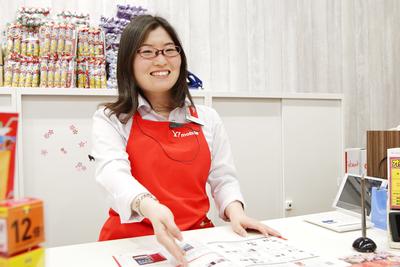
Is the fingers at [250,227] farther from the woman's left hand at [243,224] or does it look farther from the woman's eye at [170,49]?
the woman's eye at [170,49]

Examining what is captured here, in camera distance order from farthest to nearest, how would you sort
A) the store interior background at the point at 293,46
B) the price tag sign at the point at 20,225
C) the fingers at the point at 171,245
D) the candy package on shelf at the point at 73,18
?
the store interior background at the point at 293,46 → the candy package on shelf at the point at 73,18 → the fingers at the point at 171,245 → the price tag sign at the point at 20,225

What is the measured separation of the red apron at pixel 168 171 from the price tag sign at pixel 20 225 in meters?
0.80

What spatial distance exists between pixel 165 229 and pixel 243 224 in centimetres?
35

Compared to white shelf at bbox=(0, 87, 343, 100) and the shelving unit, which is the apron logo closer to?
the shelving unit

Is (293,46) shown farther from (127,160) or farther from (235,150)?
(127,160)

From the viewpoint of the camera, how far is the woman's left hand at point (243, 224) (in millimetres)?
1195

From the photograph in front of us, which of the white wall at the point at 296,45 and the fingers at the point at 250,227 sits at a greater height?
the white wall at the point at 296,45

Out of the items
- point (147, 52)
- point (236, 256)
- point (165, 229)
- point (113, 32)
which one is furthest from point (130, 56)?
point (113, 32)

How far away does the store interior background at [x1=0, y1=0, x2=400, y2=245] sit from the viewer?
9.18 feet

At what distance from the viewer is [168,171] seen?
4.44ft

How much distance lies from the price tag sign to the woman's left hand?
0.79 m

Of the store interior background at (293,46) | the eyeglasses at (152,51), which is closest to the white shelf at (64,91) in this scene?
the store interior background at (293,46)

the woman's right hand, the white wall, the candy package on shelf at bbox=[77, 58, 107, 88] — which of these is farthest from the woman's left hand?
the white wall

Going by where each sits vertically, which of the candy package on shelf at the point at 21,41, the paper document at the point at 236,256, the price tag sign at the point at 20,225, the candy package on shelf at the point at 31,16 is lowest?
the paper document at the point at 236,256
